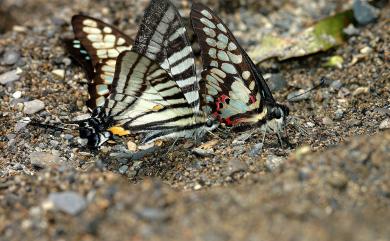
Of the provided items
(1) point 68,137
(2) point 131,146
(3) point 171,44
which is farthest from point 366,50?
(1) point 68,137

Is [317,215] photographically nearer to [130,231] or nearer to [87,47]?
[130,231]

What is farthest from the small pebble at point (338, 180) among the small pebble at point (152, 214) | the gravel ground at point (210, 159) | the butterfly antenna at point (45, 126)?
the butterfly antenna at point (45, 126)

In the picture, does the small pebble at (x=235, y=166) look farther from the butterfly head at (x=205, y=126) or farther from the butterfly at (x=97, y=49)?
the butterfly at (x=97, y=49)

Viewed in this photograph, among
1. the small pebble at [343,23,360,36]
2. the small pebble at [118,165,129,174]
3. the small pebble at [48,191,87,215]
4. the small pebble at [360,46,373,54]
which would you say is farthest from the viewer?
the small pebble at [343,23,360,36]

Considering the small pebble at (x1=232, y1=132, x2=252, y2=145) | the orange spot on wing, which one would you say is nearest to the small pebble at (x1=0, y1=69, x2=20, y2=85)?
the orange spot on wing

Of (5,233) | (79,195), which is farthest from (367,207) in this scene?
(5,233)

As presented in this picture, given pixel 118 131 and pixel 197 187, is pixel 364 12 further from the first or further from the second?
pixel 197 187

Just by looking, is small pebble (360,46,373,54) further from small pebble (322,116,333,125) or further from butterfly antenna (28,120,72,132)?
butterfly antenna (28,120,72,132)
